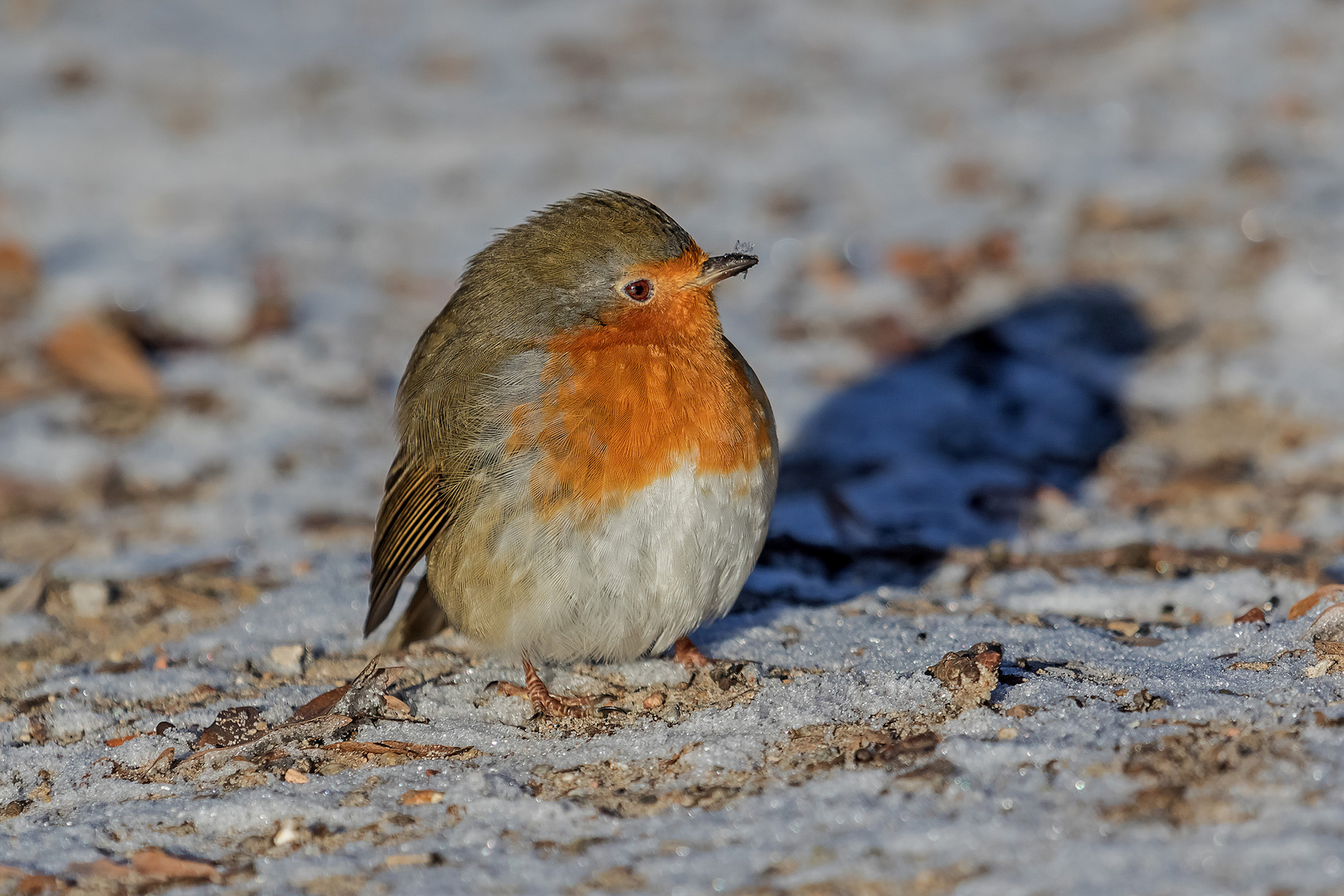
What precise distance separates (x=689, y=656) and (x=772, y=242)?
4.06 m

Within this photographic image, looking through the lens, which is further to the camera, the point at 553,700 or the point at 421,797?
the point at 553,700

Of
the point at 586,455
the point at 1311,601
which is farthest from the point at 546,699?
the point at 1311,601

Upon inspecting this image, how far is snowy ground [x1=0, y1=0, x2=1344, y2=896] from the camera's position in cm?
290

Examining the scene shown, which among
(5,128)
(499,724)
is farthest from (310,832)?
(5,128)

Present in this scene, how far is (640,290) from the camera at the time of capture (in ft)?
12.6

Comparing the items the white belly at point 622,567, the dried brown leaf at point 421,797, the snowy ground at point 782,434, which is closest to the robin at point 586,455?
the white belly at point 622,567

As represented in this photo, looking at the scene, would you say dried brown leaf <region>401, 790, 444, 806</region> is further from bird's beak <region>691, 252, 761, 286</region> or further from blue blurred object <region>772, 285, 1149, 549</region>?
blue blurred object <region>772, 285, 1149, 549</region>

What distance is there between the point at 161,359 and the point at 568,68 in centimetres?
383

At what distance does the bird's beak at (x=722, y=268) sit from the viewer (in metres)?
3.82

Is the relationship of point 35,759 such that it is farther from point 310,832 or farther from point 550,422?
point 550,422

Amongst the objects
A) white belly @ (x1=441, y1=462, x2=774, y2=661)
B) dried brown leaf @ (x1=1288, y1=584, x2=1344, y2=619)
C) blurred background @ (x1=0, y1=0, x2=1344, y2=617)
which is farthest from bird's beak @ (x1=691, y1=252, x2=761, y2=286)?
dried brown leaf @ (x1=1288, y1=584, x2=1344, y2=619)

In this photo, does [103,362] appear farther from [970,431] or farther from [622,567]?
[970,431]

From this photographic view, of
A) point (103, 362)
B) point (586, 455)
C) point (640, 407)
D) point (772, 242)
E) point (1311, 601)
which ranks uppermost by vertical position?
point (772, 242)

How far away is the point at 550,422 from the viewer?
3.60m
